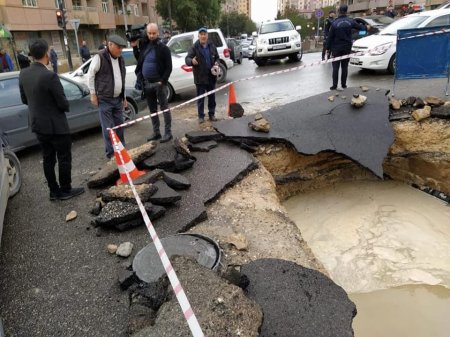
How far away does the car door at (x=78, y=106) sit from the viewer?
718 cm

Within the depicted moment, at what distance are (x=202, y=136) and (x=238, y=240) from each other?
8.92 ft

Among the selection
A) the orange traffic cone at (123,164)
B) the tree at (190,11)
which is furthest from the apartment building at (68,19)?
the orange traffic cone at (123,164)

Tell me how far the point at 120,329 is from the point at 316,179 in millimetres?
4926

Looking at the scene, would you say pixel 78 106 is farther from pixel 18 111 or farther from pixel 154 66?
pixel 154 66

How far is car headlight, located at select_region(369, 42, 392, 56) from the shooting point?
34.0 ft

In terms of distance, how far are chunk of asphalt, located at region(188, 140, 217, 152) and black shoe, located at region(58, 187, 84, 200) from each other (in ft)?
5.70

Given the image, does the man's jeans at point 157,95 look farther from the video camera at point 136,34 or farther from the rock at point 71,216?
the rock at point 71,216

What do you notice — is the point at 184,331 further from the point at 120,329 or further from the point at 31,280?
the point at 31,280

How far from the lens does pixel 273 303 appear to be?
8.46ft

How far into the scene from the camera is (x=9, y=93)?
21.2ft

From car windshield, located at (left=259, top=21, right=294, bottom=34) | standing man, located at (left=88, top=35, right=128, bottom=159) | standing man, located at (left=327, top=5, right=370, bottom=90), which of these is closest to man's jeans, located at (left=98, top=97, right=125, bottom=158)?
standing man, located at (left=88, top=35, right=128, bottom=159)

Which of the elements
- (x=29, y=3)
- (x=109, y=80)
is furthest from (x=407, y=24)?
(x=29, y=3)

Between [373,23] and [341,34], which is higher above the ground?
[373,23]

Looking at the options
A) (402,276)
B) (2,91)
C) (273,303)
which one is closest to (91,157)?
(2,91)
